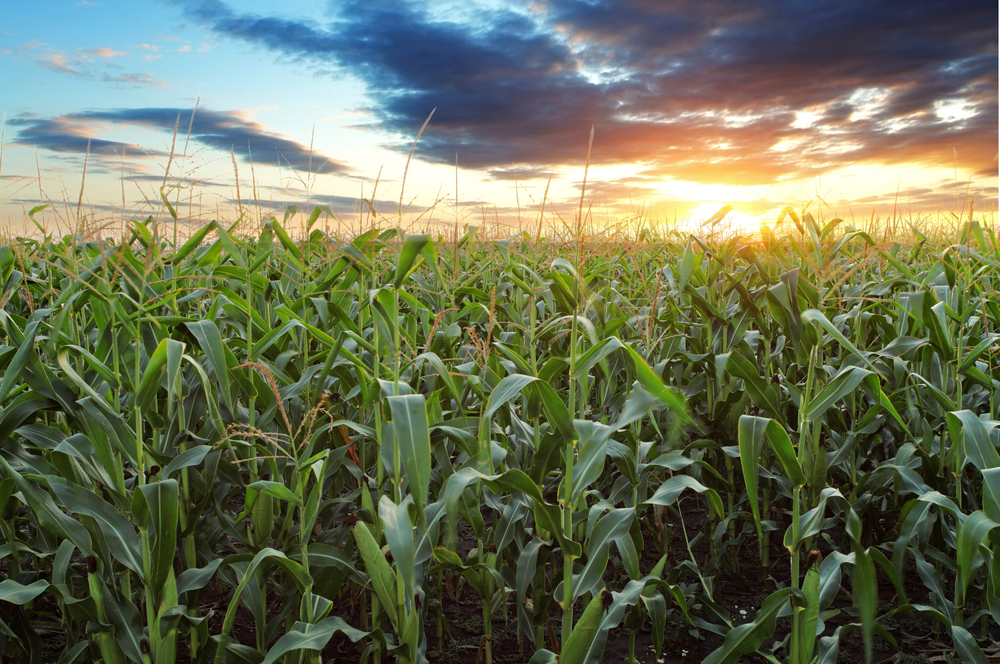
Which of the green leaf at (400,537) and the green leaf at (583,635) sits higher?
the green leaf at (400,537)

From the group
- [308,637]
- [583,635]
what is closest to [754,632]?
[583,635]

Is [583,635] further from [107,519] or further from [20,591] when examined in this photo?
[20,591]

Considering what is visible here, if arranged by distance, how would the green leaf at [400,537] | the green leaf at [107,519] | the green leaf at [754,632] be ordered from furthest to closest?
the green leaf at [754,632], the green leaf at [107,519], the green leaf at [400,537]

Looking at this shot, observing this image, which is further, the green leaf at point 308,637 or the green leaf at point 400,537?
the green leaf at point 308,637

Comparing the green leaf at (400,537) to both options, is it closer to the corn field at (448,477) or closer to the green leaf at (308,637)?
→ the corn field at (448,477)

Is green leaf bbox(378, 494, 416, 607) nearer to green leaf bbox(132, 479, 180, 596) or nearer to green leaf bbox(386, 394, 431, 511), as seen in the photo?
green leaf bbox(386, 394, 431, 511)

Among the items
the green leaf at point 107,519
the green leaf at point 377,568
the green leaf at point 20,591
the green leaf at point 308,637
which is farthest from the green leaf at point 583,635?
the green leaf at point 20,591

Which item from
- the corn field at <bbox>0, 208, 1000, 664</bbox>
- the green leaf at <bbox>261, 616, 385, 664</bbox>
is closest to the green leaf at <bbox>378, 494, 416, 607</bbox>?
the corn field at <bbox>0, 208, 1000, 664</bbox>

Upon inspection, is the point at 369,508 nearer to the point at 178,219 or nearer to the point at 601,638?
the point at 601,638

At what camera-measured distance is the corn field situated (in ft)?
6.37

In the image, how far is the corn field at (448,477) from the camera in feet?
6.37

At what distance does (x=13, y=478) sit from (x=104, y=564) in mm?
413

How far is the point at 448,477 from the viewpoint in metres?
2.35

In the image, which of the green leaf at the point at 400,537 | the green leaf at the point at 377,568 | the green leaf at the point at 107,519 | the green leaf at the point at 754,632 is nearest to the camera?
the green leaf at the point at 400,537
